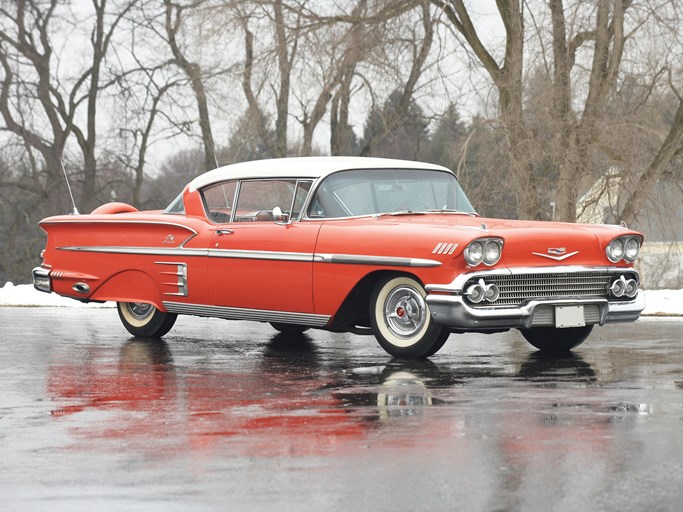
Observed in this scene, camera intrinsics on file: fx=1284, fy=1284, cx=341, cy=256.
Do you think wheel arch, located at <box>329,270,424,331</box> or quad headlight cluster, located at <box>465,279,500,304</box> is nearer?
quad headlight cluster, located at <box>465,279,500,304</box>

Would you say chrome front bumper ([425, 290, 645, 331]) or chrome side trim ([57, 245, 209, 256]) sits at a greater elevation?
chrome side trim ([57, 245, 209, 256])

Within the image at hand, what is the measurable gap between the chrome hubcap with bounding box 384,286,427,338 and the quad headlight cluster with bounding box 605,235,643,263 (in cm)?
162

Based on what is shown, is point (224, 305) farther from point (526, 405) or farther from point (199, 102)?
point (199, 102)

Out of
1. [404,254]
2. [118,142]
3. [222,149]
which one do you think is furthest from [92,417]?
[118,142]

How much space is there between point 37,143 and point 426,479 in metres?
36.4

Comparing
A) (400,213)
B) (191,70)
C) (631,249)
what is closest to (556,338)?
(631,249)

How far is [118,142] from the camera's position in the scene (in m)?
39.6

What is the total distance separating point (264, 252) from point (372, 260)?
122cm

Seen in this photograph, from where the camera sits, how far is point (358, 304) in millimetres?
10609

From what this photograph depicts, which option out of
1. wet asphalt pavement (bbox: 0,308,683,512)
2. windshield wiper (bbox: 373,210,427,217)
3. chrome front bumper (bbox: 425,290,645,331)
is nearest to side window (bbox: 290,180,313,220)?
windshield wiper (bbox: 373,210,427,217)

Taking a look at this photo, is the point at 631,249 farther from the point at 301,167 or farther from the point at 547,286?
the point at 301,167

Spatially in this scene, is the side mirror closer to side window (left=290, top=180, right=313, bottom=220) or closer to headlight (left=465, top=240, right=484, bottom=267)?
side window (left=290, top=180, right=313, bottom=220)

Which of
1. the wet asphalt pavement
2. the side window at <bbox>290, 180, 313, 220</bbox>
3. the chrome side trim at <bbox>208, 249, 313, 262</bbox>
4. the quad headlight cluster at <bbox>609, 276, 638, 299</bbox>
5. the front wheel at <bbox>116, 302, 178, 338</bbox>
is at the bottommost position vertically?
the wet asphalt pavement

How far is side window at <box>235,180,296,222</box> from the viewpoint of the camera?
11.2 m
